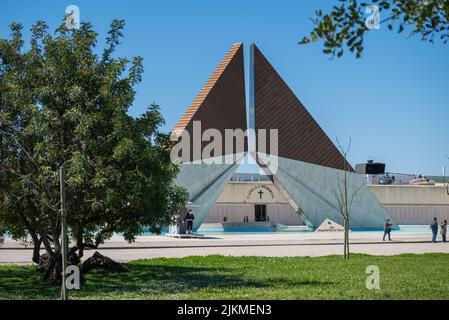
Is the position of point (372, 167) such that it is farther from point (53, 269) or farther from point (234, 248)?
point (53, 269)

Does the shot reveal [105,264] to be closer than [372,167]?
Yes

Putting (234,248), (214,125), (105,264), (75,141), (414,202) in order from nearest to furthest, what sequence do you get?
(75,141)
(105,264)
(234,248)
(214,125)
(414,202)

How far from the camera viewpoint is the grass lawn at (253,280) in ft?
39.9

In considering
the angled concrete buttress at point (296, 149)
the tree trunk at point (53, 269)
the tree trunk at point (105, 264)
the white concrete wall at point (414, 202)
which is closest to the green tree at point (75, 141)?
the tree trunk at point (53, 269)

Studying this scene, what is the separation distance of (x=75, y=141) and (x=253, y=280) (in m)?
4.88

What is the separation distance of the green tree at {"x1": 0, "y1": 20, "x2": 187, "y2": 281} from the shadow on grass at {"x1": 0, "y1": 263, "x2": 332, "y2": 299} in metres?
0.80

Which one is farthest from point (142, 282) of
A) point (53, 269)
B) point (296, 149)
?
point (296, 149)

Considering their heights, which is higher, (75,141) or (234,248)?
(75,141)

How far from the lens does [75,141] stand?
1512 centimetres

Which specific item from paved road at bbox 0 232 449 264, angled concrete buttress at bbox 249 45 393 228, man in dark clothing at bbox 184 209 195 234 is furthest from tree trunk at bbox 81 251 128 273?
angled concrete buttress at bbox 249 45 393 228

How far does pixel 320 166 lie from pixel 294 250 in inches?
596

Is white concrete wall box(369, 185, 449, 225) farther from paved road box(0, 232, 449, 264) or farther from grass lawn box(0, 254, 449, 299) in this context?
grass lawn box(0, 254, 449, 299)

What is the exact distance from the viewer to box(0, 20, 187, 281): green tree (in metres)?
14.6

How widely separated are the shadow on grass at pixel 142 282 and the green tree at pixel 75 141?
0.80m
